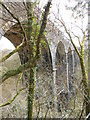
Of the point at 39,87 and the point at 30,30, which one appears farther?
the point at 39,87

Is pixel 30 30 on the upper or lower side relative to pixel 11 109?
upper

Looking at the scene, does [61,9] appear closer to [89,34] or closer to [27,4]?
[89,34]

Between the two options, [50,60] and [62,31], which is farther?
[50,60]

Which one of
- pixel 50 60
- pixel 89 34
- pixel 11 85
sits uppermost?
pixel 89 34

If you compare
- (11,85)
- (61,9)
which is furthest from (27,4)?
(11,85)

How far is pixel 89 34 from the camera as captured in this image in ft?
8.98

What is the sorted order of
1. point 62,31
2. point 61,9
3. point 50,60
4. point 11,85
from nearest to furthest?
point 61,9, point 62,31, point 11,85, point 50,60

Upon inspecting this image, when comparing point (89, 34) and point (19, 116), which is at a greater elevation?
point (89, 34)

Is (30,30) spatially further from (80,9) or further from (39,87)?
(80,9)

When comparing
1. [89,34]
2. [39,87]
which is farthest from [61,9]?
[39,87]

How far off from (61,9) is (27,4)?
1.90 metres

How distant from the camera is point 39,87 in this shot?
2.52 metres

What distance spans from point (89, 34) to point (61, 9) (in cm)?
83

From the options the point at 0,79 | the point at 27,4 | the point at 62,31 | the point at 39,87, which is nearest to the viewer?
the point at 0,79
